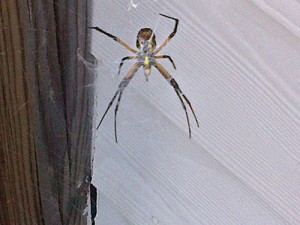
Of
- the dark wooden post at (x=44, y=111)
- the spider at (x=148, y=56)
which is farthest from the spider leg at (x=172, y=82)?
the dark wooden post at (x=44, y=111)

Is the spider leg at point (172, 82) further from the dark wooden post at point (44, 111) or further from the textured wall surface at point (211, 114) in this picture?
the dark wooden post at point (44, 111)

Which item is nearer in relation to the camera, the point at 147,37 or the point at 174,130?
the point at 147,37

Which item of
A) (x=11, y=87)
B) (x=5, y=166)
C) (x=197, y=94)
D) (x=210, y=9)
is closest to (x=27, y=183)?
(x=5, y=166)

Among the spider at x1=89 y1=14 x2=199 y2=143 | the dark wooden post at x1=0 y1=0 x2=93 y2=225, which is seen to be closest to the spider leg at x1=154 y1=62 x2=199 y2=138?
the spider at x1=89 y1=14 x2=199 y2=143

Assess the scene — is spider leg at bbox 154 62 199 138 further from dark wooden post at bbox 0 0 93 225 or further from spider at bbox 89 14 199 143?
dark wooden post at bbox 0 0 93 225

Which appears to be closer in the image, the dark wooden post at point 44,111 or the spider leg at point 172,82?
the dark wooden post at point 44,111

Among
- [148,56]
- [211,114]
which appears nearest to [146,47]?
[148,56]

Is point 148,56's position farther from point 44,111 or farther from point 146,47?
point 44,111

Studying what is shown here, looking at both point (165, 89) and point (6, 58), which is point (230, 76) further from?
point (6, 58)
